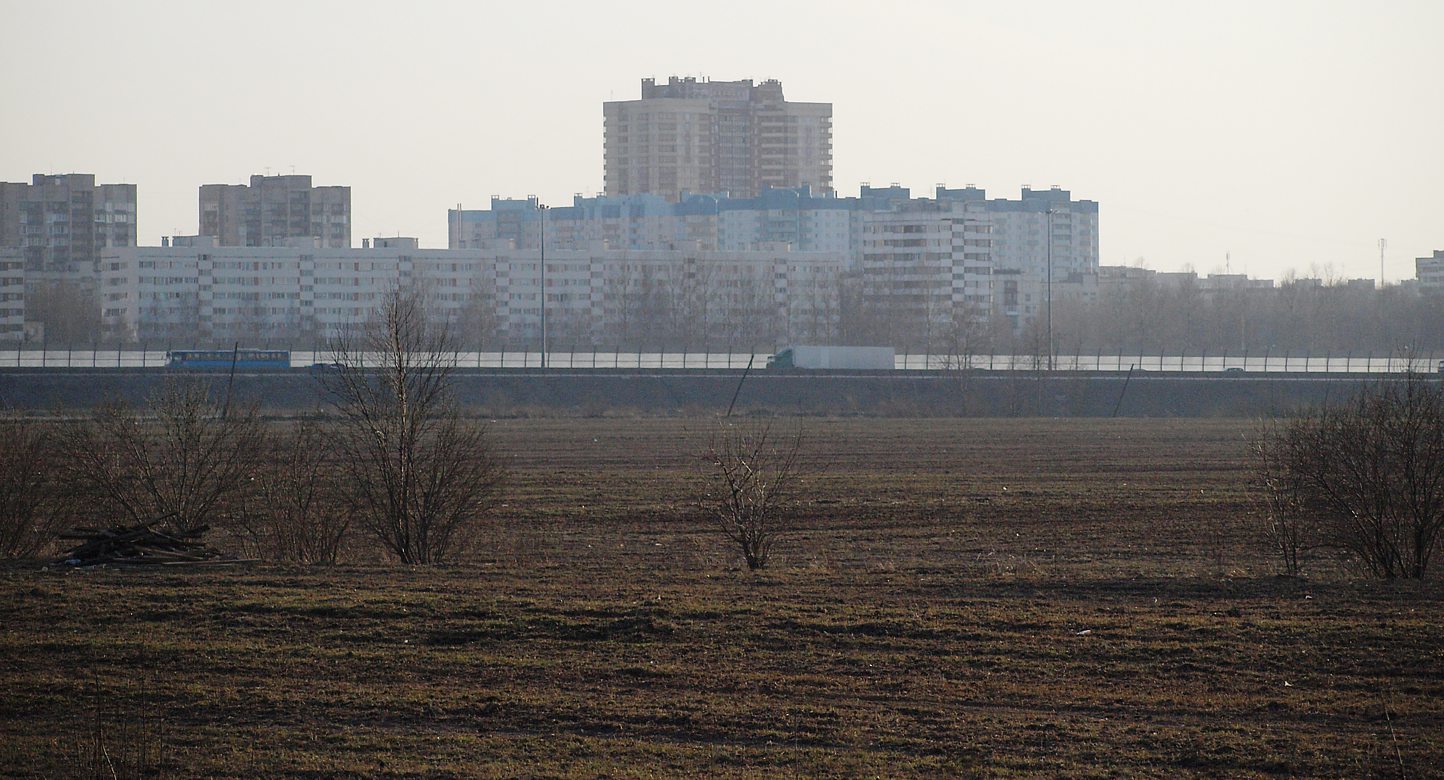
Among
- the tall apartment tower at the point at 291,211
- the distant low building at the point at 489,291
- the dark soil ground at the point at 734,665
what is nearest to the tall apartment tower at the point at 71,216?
the tall apartment tower at the point at 291,211

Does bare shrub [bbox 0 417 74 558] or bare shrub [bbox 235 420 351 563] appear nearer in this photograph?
bare shrub [bbox 0 417 74 558]

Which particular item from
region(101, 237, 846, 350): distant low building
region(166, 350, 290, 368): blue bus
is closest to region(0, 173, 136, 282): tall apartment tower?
region(101, 237, 846, 350): distant low building

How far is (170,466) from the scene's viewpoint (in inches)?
898

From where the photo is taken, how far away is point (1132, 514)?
26922 millimetres

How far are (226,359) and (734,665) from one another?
68.3 m

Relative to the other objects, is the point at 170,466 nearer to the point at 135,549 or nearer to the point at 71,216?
the point at 135,549

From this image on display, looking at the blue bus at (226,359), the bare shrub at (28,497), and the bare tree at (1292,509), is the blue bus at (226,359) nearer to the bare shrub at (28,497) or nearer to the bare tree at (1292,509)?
the bare shrub at (28,497)

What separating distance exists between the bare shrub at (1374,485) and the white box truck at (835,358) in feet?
213

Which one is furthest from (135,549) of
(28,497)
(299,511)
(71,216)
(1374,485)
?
(71,216)

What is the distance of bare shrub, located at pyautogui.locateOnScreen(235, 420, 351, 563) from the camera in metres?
21.1

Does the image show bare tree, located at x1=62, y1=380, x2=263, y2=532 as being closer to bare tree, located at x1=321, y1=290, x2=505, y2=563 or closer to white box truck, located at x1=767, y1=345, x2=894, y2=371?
bare tree, located at x1=321, y1=290, x2=505, y2=563

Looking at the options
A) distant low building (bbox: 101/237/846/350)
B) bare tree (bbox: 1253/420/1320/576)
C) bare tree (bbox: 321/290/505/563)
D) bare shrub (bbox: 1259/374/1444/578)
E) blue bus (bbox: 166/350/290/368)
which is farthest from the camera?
distant low building (bbox: 101/237/846/350)

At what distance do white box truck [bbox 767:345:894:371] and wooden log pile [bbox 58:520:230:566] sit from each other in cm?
6534

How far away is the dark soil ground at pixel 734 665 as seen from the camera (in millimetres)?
10477
